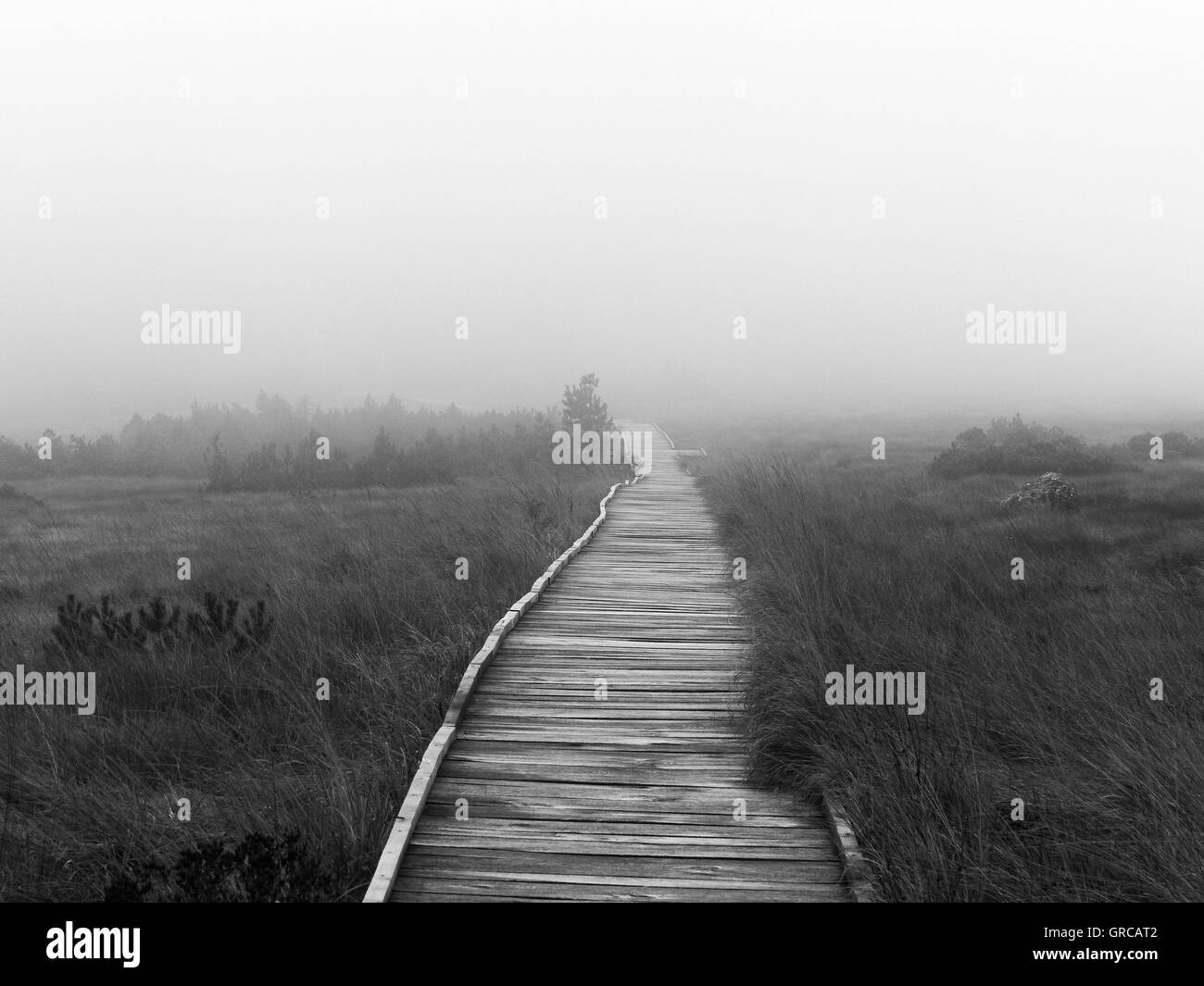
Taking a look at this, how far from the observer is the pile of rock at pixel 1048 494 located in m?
12.8

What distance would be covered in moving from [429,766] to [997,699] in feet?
11.0

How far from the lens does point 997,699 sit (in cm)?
503

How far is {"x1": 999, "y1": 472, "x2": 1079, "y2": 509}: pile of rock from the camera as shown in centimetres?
1276

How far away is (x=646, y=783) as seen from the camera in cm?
443

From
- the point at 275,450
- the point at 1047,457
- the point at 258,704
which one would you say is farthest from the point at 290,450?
the point at 258,704
